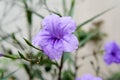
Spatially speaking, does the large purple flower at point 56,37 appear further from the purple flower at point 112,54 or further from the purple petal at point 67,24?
the purple flower at point 112,54

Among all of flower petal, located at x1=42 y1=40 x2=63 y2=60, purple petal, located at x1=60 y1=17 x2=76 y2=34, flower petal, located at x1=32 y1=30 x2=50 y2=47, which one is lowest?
flower petal, located at x1=42 y1=40 x2=63 y2=60

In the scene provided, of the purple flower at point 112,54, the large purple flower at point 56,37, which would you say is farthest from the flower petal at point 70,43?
the purple flower at point 112,54

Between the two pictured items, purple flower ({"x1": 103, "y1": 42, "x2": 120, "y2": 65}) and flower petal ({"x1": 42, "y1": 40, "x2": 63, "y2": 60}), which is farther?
purple flower ({"x1": 103, "y1": 42, "x2": 120, "y2": 65})

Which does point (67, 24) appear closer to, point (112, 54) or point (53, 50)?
point (53, 50)

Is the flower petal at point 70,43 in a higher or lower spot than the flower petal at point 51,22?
lower

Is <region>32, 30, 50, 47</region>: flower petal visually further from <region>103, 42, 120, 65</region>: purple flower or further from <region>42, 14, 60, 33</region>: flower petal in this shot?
<region>103, 42, 120, 65</region>: purple flower

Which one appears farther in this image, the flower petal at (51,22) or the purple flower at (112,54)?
the purple flower at (112,54)

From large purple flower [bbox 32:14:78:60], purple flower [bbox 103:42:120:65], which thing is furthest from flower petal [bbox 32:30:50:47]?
purple flower [bbox 103:42:120:65]
